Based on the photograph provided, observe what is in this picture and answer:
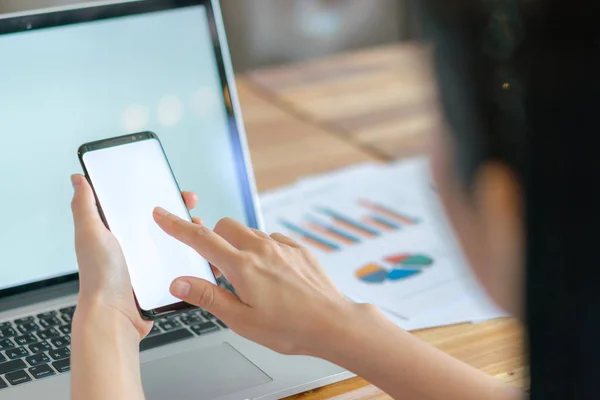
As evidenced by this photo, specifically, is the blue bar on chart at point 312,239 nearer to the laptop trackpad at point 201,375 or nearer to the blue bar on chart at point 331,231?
the blue bar on chart at point 331,231

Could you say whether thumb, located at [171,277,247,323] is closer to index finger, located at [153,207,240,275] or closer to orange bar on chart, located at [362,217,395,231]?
index finger, located at [153,207,240,275]

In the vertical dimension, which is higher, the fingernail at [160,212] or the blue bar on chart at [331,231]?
the fingernail at [160,212]

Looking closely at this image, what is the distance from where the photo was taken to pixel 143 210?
74 centimetres

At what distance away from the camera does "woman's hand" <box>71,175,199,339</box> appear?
65cm

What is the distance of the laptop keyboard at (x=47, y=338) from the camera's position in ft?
2.44

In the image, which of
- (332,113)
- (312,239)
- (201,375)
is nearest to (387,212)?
(312,239)

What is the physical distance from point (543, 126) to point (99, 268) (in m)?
0.41

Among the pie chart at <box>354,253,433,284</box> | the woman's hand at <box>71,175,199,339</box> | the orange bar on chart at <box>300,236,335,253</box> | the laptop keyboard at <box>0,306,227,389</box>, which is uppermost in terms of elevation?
the woman's hand at <box>71,175,199,339</box>

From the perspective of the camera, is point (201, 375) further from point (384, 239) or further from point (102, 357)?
point (384, 239)

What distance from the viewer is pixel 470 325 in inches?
34.2

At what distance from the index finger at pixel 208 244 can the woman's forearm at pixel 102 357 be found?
8 cm

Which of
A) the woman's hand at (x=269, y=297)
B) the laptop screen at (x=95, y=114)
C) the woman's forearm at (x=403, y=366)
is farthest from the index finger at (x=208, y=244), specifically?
the laptop screen at (x=95, y=114)

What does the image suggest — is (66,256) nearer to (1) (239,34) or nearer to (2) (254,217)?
(2) (254,217)

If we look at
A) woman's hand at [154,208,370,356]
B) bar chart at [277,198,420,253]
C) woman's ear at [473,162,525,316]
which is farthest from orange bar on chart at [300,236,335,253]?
woman's ear at [473,162,525,316]
